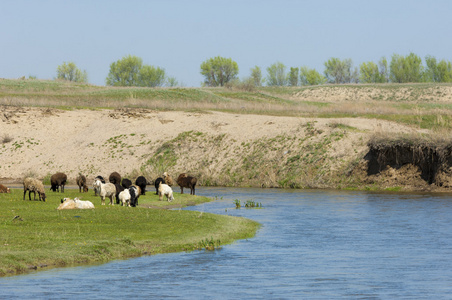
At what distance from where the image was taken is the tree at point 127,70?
175250mm

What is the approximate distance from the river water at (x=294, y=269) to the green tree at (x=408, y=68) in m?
149

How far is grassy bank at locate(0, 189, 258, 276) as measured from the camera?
20.7 metres

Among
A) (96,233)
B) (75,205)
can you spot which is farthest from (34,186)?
(96,233)

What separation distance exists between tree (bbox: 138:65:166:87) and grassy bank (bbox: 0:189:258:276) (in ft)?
462

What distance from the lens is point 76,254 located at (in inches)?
829

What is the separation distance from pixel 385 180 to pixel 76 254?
33.2m

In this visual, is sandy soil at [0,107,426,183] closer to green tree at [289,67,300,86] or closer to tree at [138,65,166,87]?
tree at [138,65,166,87]

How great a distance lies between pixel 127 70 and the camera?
176125 millimetres

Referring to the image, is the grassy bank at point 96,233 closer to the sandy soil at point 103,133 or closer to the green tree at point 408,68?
the sandy soil at point 103,133

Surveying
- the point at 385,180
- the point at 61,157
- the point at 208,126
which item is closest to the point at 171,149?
the point at 208,126

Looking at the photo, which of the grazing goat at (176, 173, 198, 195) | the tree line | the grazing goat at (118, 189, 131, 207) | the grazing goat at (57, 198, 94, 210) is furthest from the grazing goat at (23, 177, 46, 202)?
the tree line

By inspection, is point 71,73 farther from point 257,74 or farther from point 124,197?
point 124,197

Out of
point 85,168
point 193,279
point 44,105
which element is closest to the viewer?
point 193,279

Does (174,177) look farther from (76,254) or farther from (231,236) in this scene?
(76,254)
